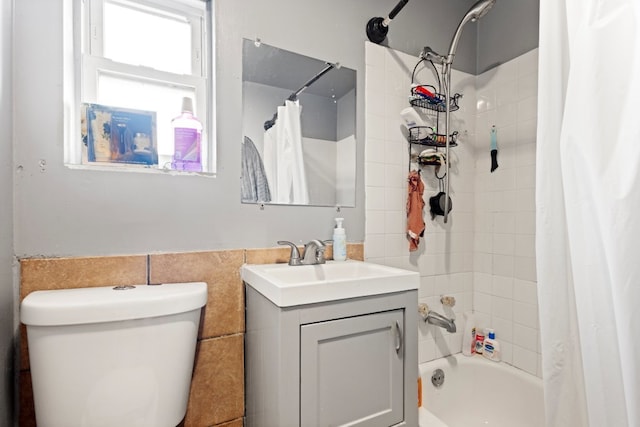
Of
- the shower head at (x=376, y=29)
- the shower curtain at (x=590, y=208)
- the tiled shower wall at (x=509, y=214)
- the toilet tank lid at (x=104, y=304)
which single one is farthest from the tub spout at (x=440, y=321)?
the shower head at (x=376, y=29)

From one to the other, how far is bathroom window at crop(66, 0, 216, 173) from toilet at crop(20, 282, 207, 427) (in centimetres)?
47

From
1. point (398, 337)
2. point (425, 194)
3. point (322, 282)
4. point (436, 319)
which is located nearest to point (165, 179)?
point (322, 282)

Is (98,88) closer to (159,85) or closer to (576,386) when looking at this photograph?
(159,85)

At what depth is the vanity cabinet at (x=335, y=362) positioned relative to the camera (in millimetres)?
857

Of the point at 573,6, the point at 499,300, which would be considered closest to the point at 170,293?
→ the point at 573,6

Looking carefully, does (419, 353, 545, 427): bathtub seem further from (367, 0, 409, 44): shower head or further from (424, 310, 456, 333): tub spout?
(367, 0, 409, 44): shower head

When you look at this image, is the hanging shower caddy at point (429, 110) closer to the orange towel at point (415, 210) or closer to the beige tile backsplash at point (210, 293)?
the orange towel at point (415, 210)

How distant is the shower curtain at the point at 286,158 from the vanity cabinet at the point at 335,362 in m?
0.43

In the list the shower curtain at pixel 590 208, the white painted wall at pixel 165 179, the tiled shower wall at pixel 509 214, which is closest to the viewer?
the shower curtain at pixel 590 208

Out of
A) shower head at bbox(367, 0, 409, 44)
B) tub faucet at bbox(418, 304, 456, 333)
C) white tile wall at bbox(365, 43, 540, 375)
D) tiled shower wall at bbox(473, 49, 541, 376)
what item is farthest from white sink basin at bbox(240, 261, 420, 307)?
shower head at bbox(367, 0, 409, 44)

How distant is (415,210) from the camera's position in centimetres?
156

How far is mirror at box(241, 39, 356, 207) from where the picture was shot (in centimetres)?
125

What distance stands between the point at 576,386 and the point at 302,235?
0.95 metres

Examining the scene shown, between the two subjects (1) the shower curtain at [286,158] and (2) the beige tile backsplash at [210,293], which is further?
(1) the shower curtain at [286,158]
